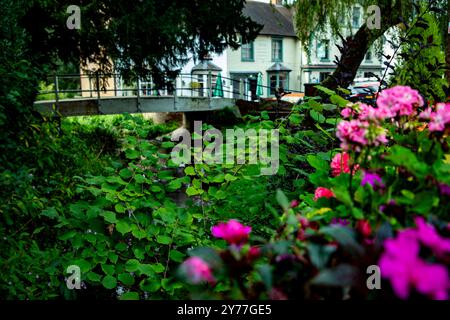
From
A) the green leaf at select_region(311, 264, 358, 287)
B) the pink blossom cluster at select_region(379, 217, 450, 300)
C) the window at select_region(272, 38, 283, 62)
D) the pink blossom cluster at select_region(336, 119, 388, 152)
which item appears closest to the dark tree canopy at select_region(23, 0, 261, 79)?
the pink blossom cluster at select_region(336, 119, 388, 152)

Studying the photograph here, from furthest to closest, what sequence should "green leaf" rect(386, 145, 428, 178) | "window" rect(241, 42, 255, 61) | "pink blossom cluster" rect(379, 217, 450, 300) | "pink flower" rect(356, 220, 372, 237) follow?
"window" rect(241, 42, 255, 61) → "green leaf" rect(386, 145, 428, 178) → "pink flower" rect(356, 220, 372, 237) → "pink blossom cluster" rect(379, 217, 450, 300)

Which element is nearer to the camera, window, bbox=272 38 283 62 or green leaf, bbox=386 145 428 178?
green leaf, bbox=386 145 428 178

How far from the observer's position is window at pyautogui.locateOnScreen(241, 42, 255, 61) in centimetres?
3153

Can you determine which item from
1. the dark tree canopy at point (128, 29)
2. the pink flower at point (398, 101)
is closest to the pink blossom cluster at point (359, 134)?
the pink flower at point (398, 101)

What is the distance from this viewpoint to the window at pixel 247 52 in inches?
1241

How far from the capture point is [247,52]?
31.9m

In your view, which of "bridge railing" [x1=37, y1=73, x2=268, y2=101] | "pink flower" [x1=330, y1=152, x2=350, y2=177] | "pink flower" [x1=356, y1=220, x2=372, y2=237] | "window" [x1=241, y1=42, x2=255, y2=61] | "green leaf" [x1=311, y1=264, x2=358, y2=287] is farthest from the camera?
"window" [x1=241, y1=42, x2=255, y2=61]

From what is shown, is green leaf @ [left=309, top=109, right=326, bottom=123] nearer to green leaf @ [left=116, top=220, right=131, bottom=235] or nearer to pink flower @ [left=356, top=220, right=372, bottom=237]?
green leaf @ [left=116, top=220, right=131, bottom=235]

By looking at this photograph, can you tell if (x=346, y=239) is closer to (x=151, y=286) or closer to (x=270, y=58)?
(x=151, y=286)

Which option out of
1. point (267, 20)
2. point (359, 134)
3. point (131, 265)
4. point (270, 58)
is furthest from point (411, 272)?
point (267, 20)

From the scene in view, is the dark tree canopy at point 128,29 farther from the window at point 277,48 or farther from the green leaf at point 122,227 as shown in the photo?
the window at point 277,48

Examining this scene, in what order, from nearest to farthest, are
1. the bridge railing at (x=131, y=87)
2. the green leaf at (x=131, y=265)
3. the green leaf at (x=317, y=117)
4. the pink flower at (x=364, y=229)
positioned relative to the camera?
the pink flower at (x=364, y=229)
the green leaf at (x=131, y=265)
the green leaf at (x=317, y=117)
the bridge railing at (x=131, y=87)
